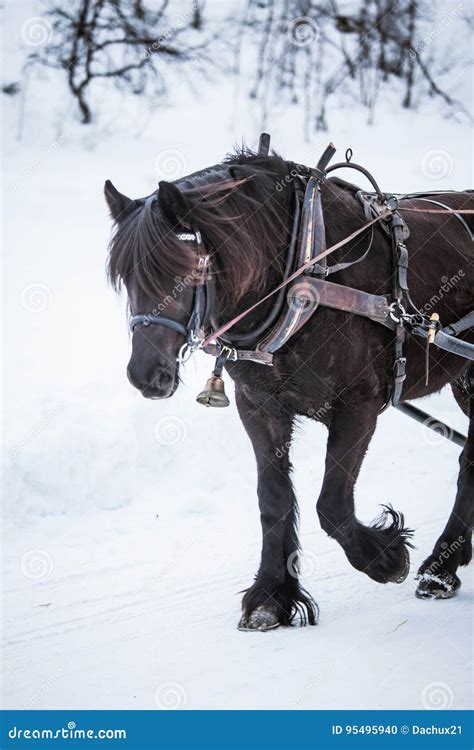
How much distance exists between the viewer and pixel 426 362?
433 centimetres

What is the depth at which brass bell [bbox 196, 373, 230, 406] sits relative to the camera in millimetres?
3941

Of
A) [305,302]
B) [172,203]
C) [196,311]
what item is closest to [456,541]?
[305,302]

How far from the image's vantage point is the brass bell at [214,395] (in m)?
3.94

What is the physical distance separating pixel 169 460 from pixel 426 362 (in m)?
3.03

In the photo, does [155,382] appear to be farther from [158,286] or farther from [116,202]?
[116,202]

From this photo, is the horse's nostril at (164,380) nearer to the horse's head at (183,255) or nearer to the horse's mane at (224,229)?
the horse's head at (183,255)

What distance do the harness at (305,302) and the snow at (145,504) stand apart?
110 cm

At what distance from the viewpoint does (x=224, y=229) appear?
3643 mm

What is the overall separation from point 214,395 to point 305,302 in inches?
21.3

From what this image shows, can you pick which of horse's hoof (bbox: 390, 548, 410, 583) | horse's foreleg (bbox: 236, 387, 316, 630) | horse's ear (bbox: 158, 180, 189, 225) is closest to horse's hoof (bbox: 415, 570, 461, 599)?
horse's hoof (bbox: 390, 548, 410, 583)

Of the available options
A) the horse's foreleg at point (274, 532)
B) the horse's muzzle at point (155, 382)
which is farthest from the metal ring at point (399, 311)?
the horse's muzzle at point (155, 382)

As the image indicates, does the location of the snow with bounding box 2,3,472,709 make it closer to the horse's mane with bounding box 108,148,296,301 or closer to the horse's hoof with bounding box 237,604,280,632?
the horse's hoof with bounding box 237,604,280,632

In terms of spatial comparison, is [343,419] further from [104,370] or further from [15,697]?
[104,370]

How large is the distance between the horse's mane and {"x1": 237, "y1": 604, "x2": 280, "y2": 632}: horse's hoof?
147 cm
